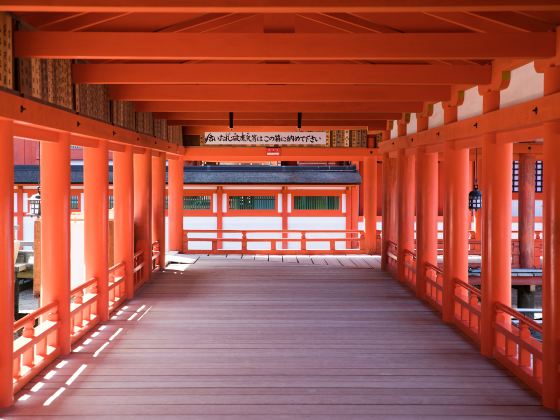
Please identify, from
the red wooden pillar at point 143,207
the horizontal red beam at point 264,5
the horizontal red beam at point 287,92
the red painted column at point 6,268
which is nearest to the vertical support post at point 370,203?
the red wooden pillar at point 143,207

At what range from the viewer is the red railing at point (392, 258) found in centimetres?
1393

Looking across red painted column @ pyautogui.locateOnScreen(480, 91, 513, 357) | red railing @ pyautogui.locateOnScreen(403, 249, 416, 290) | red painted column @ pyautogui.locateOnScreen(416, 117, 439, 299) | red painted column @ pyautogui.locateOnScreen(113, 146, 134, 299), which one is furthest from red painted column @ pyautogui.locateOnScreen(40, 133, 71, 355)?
red railing @ pyautogui.locateOnScreen(403, 249, 416, 290)

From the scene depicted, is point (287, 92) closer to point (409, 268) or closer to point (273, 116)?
point (409, 268)

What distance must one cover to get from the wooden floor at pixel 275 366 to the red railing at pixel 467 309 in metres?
0.19

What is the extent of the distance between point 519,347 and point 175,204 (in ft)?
39.9

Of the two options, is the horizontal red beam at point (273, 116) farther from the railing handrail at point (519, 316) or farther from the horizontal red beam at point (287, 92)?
the railing handrail at point (519, 316)

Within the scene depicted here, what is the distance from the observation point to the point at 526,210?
16.0 metres

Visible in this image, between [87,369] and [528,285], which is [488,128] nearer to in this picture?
[87,369]

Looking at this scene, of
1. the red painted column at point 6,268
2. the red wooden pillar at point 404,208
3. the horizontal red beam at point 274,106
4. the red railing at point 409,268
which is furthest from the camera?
the red wooden pillar at point 404,208

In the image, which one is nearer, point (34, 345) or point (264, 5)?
point (264, 5)

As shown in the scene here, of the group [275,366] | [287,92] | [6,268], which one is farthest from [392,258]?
[6,268]

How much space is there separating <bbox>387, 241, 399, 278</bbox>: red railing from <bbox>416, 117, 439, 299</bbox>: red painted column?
2.29 meters

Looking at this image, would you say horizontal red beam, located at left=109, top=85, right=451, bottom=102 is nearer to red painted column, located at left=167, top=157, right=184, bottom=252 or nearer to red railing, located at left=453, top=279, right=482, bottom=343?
red railing, located at left=453, top=279, right=482, bottom=343

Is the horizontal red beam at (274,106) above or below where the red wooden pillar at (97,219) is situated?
above
